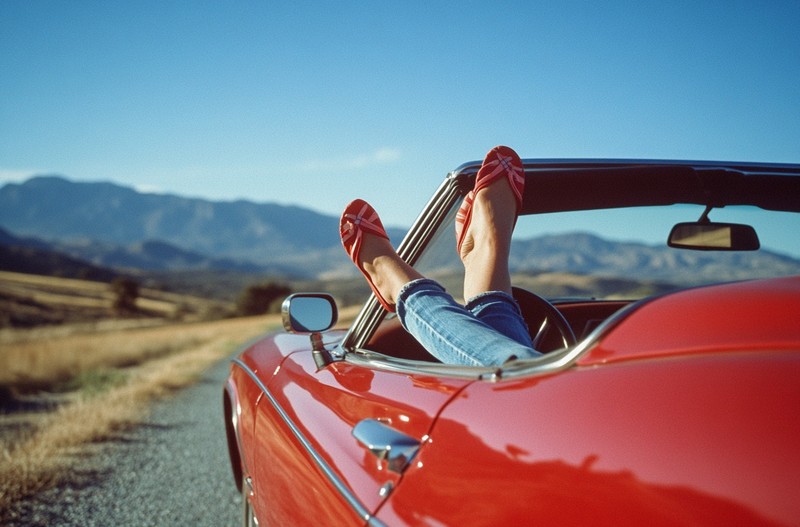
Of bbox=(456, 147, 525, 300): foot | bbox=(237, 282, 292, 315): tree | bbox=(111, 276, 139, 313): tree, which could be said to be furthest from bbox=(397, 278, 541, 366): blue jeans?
bbox=(111, 276, 139, 313): tree

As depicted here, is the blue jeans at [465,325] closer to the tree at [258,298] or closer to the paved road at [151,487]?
the paved road at [151,487]

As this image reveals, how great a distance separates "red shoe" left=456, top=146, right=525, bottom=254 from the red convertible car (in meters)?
0.05

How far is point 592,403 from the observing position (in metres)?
0.85

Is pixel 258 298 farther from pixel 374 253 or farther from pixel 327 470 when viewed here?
pixel 327 470

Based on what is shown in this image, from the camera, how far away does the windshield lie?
1.92 m

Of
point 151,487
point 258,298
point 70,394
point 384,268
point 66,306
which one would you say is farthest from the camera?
point 258,298

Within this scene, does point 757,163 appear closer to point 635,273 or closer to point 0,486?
point 635,273

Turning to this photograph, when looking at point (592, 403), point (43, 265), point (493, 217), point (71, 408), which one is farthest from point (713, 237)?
point (43, 265)

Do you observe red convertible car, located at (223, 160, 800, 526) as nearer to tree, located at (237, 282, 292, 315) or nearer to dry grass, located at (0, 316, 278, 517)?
dry grass, located at (0, 316, 278, 517)

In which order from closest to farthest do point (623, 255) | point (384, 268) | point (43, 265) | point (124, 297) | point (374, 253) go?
point (384, 268) → point (374, 253) → point (623, 255) → point (124, 297) → point (43, 265)

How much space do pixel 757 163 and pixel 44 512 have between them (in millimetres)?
3974

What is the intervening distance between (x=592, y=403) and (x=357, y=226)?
1.32m

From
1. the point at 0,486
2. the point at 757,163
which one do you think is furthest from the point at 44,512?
the point at 757,163

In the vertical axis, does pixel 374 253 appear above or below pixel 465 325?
above
